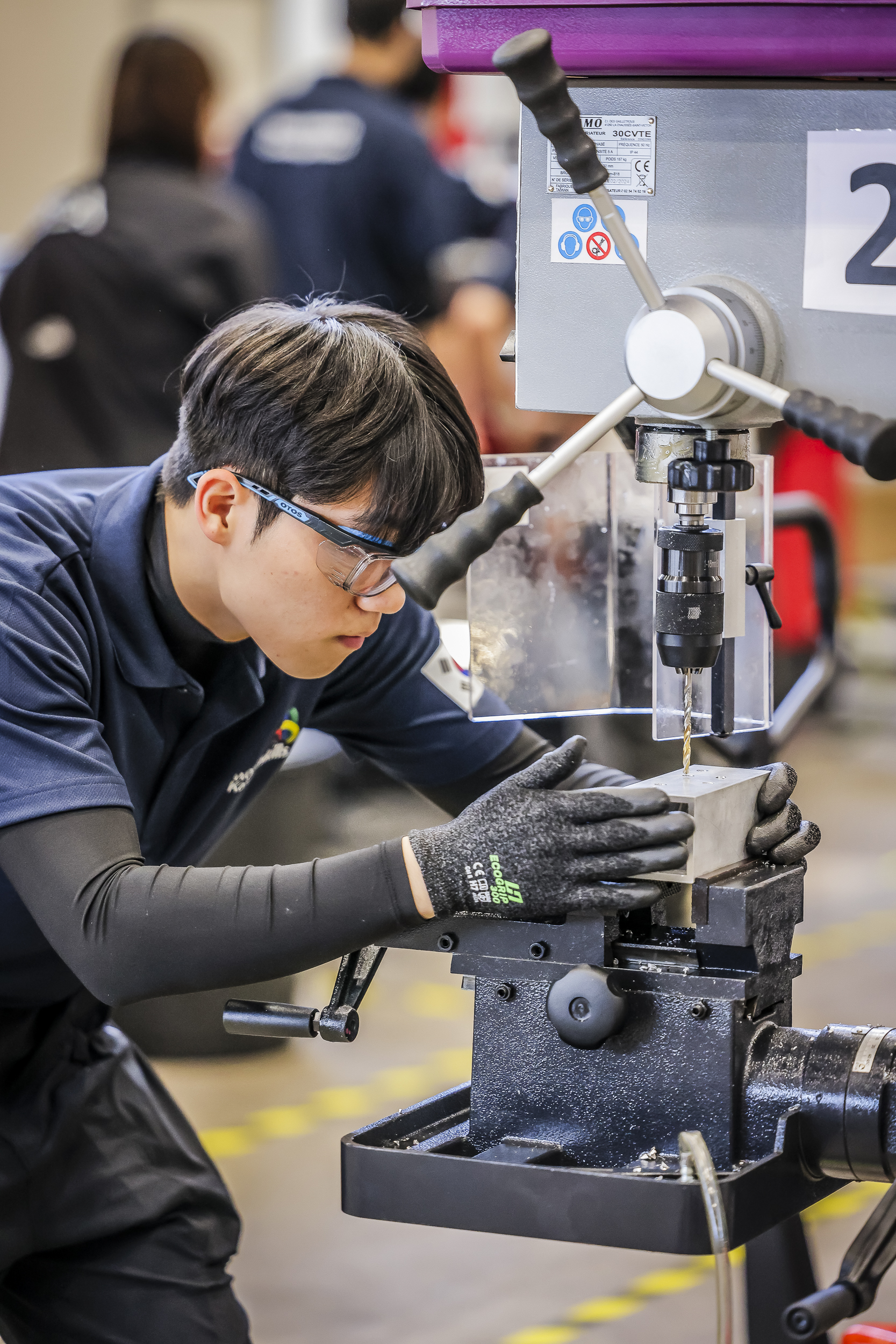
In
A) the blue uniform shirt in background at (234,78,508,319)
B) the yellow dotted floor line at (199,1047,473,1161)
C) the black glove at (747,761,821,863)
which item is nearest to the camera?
the black glove at (747,761,821,863)

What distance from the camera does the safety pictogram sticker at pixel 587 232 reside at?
3.54 feet

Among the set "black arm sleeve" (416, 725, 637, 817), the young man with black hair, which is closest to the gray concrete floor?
the young man with black hair

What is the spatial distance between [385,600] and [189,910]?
29 centimetres

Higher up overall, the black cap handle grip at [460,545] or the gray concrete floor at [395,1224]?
the black cap handle grip at [460,545]

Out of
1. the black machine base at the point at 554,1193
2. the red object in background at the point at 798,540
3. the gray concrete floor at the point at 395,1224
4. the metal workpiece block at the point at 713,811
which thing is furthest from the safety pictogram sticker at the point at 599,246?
the red object in background at the point at 798,540

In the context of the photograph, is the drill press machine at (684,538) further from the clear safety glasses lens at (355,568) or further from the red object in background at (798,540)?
the red object in background at (798,540)

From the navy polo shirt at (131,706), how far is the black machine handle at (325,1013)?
6.9 inches

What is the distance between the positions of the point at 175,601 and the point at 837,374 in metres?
0.56

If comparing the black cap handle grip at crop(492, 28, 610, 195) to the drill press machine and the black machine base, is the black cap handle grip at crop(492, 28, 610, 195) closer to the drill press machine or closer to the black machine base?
the drill press machine

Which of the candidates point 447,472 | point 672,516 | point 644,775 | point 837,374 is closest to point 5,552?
point 447,472

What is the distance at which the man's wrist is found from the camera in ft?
3.44

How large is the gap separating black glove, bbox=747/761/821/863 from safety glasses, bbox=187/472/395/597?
0.98 feet

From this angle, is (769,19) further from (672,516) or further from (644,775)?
(644,775)

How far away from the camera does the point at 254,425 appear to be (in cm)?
121
